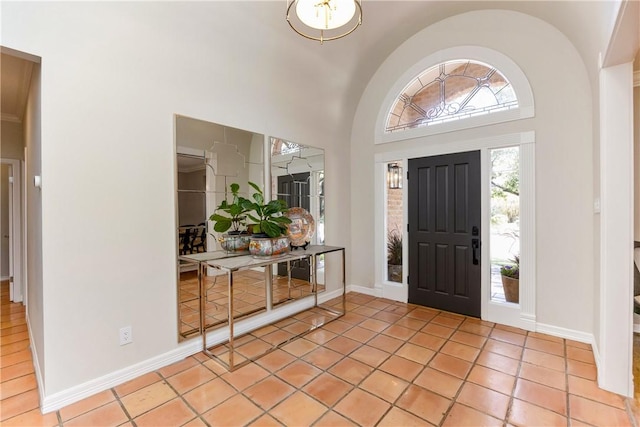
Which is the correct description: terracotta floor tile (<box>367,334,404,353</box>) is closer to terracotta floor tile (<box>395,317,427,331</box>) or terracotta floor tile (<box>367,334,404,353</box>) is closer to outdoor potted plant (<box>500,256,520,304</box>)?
terracotta floor tile (<box>395,317,427,331</box>)

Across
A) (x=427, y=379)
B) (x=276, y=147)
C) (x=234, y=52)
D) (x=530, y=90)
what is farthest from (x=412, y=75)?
(x=427, y=379)

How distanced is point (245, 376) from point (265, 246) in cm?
107

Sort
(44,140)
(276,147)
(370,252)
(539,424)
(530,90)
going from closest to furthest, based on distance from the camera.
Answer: (539,424) → (44,140) → (530,90) → (276,147) → (370,252)

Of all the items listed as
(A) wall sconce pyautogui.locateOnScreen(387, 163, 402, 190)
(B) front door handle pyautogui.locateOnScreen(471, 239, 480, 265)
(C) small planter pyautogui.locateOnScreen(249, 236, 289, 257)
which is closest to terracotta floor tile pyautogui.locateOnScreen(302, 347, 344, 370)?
(C) small planter pyautogui.locateOnScreen(249, 236, 289, 257)

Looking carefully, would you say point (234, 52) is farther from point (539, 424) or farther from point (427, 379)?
point (539, 424)

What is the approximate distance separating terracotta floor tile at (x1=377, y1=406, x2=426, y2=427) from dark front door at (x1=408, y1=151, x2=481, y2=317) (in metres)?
1.93

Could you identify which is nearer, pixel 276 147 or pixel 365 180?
pixel 276 147

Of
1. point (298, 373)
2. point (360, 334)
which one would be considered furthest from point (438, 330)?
point (298, 373)

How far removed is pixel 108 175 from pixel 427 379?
271 centimetres

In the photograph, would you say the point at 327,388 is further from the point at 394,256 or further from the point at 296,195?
the point at 394,256

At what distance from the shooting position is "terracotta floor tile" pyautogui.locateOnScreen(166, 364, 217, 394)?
202 centimetres

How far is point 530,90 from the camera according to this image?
2850 mm

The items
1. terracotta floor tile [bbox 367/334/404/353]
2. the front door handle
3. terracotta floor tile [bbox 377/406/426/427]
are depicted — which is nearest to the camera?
terracotta floor tile [bbox 377/406/426/427]

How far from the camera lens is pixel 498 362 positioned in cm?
230
